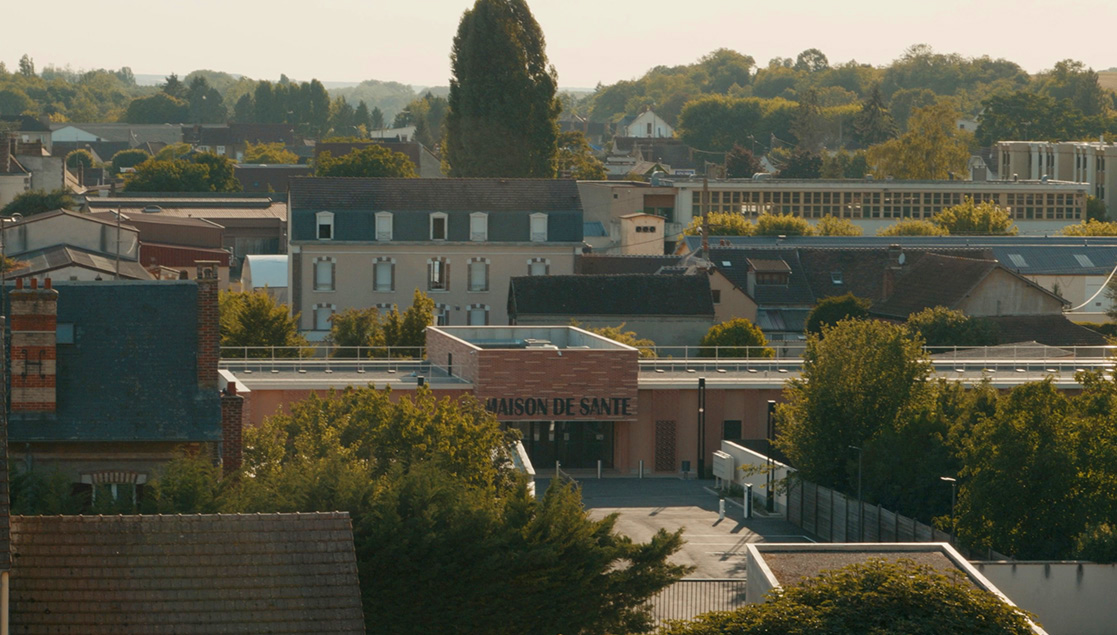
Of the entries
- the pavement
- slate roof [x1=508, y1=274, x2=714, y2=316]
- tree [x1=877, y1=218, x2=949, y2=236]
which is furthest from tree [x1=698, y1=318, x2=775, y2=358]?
tree [x1=877, y1=218, x2=949, y2=236]

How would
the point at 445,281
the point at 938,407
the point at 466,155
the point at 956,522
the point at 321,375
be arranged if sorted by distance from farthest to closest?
the point at 466,155
the point at 445,281
the point at 321,375
the point at 938,407
the point at 956,522

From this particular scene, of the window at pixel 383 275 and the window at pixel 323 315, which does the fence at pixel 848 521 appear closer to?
the window at pixel 383 275

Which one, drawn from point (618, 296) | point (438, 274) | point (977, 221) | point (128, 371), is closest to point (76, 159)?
point (977, 221)

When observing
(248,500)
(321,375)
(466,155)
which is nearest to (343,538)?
(248,500)

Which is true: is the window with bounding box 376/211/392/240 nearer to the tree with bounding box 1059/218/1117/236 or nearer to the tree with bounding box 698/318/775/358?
the tree with bounding box 698/318/775/358

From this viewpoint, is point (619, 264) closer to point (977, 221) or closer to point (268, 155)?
point (977, 221)

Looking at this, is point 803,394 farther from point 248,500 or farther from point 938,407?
point 248,500

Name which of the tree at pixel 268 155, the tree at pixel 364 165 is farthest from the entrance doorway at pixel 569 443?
the tree at pixel 268 155
